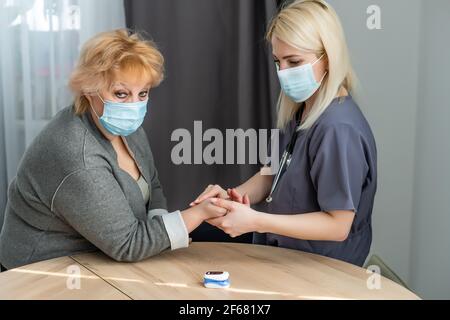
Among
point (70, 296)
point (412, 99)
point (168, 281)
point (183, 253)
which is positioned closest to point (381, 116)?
point (412, 99)

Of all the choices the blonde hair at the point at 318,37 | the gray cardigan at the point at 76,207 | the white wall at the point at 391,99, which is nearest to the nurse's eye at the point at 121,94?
the gray cardigan at the point at 76,207

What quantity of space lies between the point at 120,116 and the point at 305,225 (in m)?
0.60

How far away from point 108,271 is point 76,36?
1.36 meters

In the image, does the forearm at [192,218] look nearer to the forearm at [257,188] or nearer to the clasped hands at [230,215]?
the clasped hands at [230,215]

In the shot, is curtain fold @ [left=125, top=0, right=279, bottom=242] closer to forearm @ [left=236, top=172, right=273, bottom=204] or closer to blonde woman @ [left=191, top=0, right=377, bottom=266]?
forearm @ [left=236, top=172, right=273, bottom=204]

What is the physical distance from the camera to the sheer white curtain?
254 cm

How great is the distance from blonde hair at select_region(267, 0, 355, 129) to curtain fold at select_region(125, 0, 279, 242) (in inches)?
31.1

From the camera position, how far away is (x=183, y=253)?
5.62 ft

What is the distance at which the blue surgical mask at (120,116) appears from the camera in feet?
5.60

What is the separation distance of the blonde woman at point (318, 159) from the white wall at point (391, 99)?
82 centimetres

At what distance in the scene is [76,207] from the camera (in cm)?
159

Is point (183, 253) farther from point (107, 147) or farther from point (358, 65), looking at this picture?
point (358, 65)
